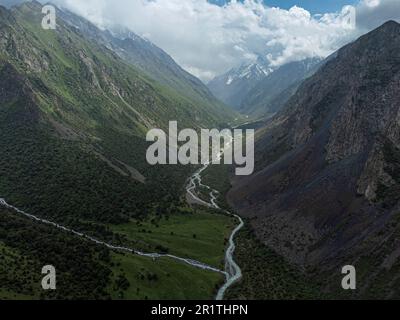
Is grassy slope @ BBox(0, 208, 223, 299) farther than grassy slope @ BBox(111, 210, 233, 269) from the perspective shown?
No

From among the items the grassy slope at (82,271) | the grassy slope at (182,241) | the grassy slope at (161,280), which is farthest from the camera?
the grassy slope at (182,241)

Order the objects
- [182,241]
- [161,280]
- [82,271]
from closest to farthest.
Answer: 1. [82,271]
2. [161,280]
3. [182,241]

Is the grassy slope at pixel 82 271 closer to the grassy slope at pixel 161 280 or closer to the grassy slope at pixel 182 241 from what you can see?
the grassy slope at pixel 161 280

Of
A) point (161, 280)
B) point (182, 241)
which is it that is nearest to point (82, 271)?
point (161, 280)

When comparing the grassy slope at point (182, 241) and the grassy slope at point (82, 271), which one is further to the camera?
the grassy slope at point (182, 241)

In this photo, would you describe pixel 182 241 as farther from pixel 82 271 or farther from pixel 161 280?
pixel 82 271

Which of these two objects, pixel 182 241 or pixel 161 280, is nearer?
pixel 161 280

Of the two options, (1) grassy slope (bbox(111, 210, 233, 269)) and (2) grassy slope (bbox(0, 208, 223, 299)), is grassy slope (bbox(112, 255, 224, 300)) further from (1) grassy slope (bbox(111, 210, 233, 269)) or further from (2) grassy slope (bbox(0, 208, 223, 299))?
(1) grassy slope (bbox(111, 210, 233, 269))

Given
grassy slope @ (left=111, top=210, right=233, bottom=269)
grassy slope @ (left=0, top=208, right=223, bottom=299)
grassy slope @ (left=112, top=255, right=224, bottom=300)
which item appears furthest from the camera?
grassy slope @ (left=111, top=210, right=233, bottom=269)

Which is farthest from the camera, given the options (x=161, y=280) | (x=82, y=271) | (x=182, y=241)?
(x=182, y=241)

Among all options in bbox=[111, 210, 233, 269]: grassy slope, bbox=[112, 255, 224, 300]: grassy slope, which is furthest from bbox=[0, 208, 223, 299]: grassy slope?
bbox=[111, 210, 233, 269]: grassy slope

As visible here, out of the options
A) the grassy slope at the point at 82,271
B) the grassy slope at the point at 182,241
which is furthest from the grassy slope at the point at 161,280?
the grassy slope at the point at 182,241

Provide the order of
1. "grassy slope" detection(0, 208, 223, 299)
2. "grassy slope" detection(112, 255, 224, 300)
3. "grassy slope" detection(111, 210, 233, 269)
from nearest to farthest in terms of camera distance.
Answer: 1. "grassy slope" detection(0, 208, 223, 299)
2. "grassy slope" detection(112, 255, 224, 300)
3. "grassy slope" detection(111, 210, 233, 269)
